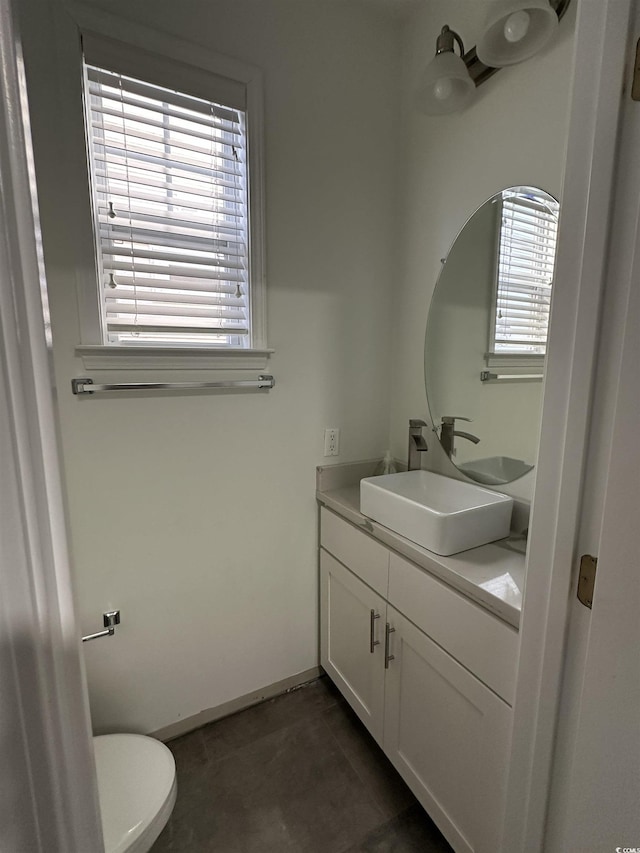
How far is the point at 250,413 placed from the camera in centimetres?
158

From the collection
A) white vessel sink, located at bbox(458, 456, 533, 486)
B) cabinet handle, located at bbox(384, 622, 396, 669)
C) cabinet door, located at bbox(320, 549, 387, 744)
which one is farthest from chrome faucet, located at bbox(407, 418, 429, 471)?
cabinet handle, located at bbox(384, 622, 396, 669)

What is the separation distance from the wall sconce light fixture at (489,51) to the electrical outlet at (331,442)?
121cm

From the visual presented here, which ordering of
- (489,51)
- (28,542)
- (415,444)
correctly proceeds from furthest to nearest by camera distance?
(415,444), (489,51), (28,542)

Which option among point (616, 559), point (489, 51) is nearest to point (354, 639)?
point (616, 559)

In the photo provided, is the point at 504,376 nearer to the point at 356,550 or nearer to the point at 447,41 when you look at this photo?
the point at 356,550

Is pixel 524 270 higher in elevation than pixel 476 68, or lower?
lower

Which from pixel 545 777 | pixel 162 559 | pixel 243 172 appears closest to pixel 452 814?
pixel 545 777

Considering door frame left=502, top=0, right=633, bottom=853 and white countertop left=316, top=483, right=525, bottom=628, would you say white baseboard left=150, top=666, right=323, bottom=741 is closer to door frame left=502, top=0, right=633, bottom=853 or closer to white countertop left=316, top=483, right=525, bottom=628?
white countertop left=316, top=483, right=525, bottom=628

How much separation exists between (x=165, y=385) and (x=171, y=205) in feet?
1.96

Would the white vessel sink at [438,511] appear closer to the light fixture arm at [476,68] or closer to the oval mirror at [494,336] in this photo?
the oval mirror at [494,336]

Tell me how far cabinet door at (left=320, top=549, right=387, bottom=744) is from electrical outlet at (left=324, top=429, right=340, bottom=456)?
0.43m

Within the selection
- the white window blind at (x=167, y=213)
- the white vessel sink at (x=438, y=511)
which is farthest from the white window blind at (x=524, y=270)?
the white window blind at (x=167, y=213)

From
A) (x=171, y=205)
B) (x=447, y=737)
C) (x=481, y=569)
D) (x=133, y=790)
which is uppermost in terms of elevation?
(x=171, y=205)

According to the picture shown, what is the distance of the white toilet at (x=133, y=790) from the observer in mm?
994
